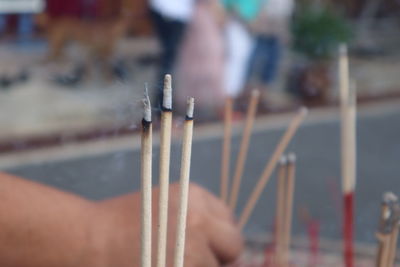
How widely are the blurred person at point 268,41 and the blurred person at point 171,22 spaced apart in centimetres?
105

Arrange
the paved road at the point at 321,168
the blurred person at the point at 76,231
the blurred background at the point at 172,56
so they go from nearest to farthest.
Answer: the blurred person at the point at 76,231 < the paved road at the point at 321,168 < the blurred background at the point at 172,56

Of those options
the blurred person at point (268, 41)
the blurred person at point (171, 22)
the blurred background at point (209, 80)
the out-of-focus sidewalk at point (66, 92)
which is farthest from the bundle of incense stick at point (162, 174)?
the blurred person at point (268, 41)

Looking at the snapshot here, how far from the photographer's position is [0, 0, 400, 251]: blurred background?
5027 millimetres

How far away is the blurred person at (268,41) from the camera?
277 inches

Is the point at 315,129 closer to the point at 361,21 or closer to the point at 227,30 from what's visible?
the point at 227,30

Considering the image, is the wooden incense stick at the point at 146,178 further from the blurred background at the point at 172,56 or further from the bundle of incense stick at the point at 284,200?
the blurred background at the point at 172,56

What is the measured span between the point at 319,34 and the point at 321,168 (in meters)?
2.50

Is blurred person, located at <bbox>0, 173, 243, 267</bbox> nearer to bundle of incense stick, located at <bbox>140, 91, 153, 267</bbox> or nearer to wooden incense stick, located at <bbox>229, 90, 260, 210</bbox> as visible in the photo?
bundle of incense stick, located at <bbox>140, 91, 153, 267</bbox>

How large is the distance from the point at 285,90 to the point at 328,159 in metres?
2.19

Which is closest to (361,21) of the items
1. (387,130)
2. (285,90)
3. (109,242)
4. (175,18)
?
(285,90)

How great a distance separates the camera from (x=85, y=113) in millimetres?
6492

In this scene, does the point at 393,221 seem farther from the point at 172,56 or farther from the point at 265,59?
the point at 265,59

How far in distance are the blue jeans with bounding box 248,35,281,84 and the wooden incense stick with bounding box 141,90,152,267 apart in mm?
6059

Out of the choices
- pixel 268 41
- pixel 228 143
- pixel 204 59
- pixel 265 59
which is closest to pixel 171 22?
pixel 204 59
